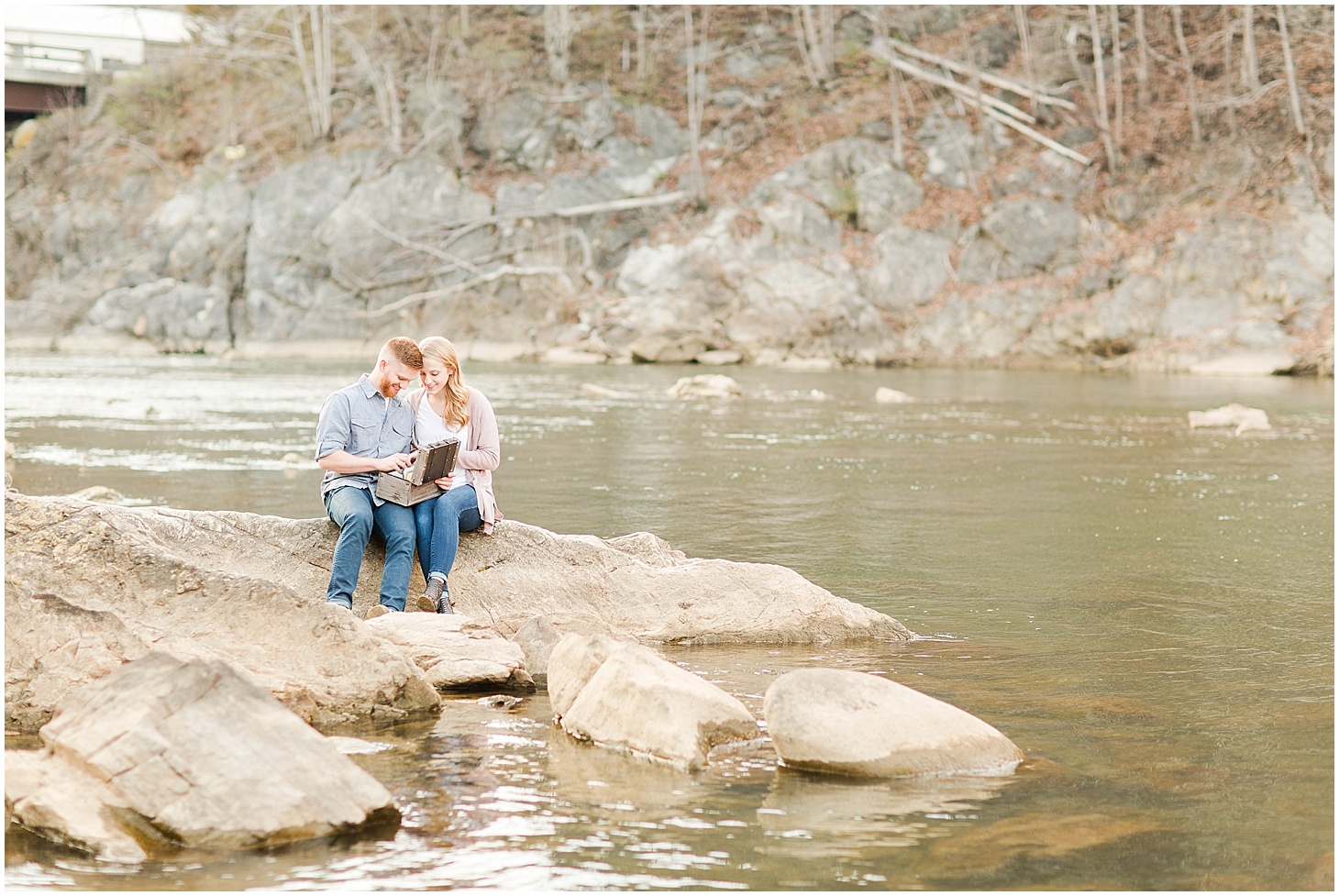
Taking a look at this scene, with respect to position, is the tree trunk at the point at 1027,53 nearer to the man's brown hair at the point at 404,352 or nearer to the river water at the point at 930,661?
the river water at the point at 930,661

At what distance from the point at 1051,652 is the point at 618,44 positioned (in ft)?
176

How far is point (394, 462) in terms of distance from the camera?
7.95 metres

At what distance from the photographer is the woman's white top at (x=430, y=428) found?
8.36 metres

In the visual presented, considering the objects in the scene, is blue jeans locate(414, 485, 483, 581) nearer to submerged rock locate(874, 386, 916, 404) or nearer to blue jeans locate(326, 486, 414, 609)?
blue jeans locate(326, 486, 414, 609)

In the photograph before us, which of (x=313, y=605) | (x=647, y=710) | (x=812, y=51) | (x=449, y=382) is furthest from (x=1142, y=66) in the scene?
(x=647, y=710)

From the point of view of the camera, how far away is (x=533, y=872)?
4.37 m

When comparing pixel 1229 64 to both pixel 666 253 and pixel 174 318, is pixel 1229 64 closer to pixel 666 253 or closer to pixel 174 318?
pixel 666 253

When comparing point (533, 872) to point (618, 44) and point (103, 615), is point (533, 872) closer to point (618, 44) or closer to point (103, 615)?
point (103, 615)

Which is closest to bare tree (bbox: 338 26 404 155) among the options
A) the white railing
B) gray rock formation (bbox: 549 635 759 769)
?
the white railing

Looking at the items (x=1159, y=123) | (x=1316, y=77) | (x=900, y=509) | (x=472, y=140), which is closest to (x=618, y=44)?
(x=472, y=140)

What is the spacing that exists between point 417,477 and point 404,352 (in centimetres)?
76

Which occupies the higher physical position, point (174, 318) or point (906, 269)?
point (906, 269)

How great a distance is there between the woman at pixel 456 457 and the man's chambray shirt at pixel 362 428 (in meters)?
0.18

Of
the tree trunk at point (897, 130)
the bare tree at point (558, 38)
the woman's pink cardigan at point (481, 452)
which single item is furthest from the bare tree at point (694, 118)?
the woman's pink cardigan at point (481, 452)
